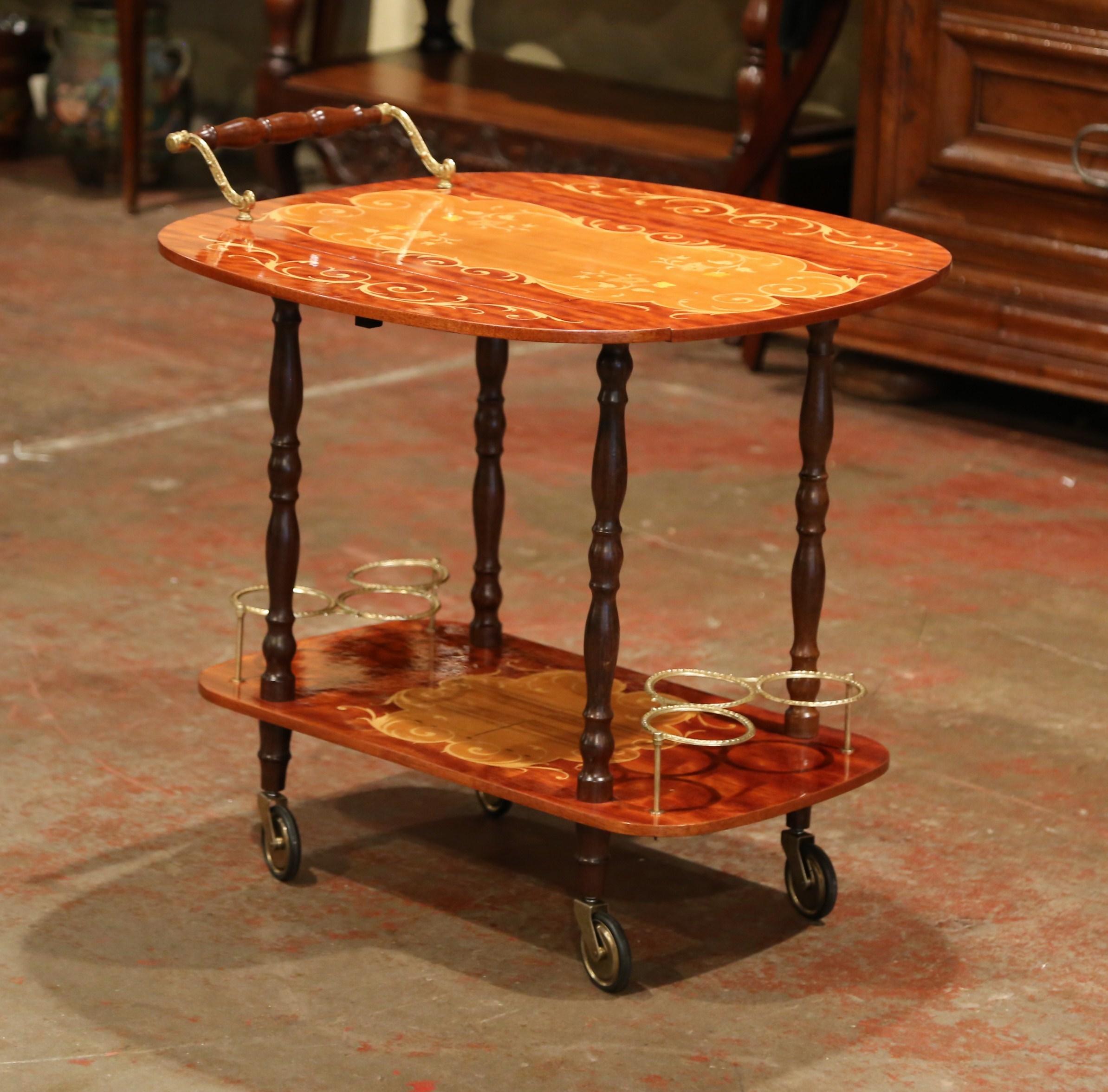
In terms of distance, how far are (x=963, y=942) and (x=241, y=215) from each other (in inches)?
48.2

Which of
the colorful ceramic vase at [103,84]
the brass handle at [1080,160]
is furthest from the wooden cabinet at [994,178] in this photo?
the colorful ceramic vase at [103,84]

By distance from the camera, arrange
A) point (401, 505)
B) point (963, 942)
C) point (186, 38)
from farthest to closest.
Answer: point (186, 38)
point (401, 505)
point (963, 942)

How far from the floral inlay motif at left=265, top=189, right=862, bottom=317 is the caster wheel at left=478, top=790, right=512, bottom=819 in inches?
29.9

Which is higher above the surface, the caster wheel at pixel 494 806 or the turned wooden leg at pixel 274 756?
the turned wooden leg at pixel 274 756

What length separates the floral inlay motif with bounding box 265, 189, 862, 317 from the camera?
2152 mm

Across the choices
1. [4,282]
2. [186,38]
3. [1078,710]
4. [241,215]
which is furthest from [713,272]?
[186,38]

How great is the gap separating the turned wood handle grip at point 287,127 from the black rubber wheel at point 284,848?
810 mm

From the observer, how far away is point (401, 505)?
386 cm

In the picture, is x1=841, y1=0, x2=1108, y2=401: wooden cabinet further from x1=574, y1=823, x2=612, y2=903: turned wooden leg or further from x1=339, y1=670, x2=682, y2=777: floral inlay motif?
x1=574, y1=823, x2=612, y2=903: turned wooden leg

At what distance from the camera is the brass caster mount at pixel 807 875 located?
2424mm

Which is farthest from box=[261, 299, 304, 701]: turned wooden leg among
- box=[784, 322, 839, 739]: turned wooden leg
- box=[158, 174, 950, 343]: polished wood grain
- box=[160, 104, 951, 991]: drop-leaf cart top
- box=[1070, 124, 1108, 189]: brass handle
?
box=[1070, 124, 1108, 189]: brass handle

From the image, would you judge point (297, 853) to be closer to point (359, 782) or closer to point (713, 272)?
point (359, 782)

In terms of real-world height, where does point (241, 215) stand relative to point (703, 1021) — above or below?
above

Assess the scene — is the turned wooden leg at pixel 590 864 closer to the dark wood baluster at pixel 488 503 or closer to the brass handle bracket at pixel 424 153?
the dark wood baluster at pixel 488 503
